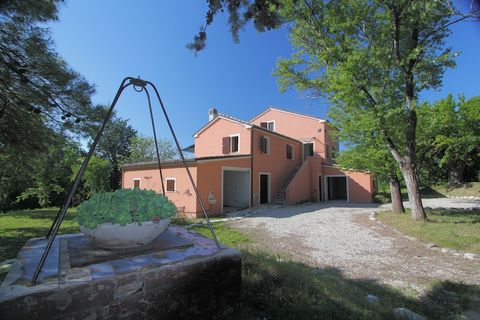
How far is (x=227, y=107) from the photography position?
2311 centimetres

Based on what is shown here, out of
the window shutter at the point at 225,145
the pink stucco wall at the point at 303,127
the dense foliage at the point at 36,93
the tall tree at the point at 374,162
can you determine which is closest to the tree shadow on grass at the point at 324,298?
the dense foliage at the point at 36,93

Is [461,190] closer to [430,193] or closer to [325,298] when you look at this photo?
[430,193]

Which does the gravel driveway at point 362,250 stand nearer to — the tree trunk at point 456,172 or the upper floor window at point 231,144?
the upper floor window at point 231,144

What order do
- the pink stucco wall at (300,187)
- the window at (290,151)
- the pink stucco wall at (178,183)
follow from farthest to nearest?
the window at (290,151), the pink stucco wall at (300,187), the pink stucco wall at (178,183)

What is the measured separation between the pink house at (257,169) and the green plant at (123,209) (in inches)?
409

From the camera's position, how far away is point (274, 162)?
1883 centimetres

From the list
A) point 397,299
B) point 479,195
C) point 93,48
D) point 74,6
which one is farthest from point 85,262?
point 479,195

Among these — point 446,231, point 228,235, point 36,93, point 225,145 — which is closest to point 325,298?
point 228,235

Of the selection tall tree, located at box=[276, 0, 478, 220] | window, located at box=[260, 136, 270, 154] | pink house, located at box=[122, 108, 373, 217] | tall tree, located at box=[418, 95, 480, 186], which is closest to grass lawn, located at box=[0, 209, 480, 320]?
tall tree, located at box=[276, 0, 478, 220]

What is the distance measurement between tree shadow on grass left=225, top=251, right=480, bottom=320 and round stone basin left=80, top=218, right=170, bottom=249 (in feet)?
3.74

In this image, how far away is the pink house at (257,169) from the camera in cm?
1404

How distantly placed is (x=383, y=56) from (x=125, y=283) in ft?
37.2

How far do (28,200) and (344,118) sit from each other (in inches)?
857

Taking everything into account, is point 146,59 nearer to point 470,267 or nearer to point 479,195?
point 470,267
